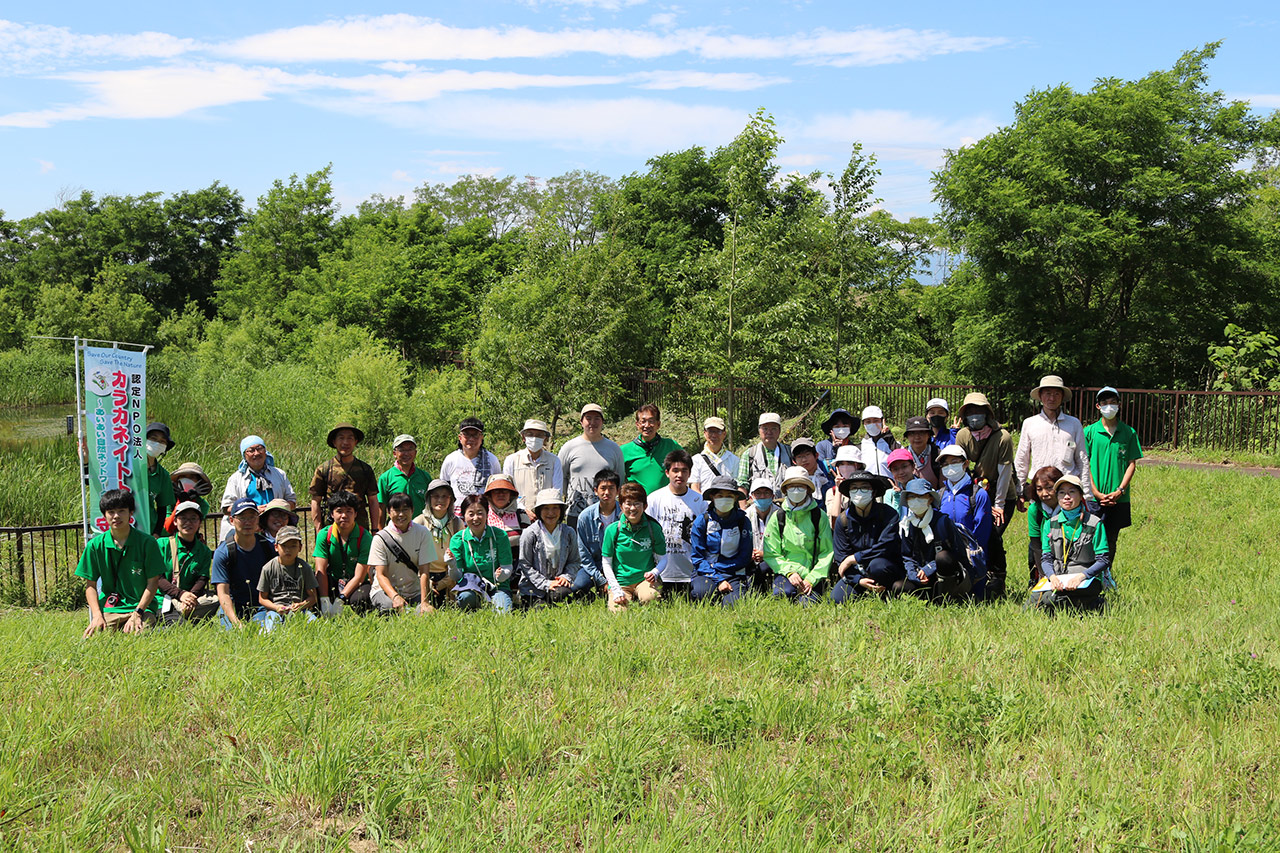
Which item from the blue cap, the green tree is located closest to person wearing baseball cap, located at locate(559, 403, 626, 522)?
the blue cap

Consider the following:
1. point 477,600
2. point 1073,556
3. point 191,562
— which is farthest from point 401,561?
point 1073,556

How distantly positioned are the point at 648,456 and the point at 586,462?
68cm

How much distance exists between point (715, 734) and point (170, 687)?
2982 millimetres

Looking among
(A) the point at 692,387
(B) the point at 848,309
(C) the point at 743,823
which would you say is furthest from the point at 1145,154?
(C) the point at 743,823

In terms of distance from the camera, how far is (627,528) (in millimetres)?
8031

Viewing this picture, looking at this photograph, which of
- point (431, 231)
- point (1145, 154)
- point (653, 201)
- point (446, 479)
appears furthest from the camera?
point (431, 231)

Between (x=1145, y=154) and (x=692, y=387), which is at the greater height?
(x=1145, y=154)

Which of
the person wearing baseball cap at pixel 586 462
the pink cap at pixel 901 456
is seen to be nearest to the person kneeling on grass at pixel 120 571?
the person wearing baseball cap at pixel 586 462

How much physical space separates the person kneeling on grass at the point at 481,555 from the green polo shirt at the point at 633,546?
899mm

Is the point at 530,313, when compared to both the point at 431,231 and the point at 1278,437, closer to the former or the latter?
the point at 1278,437

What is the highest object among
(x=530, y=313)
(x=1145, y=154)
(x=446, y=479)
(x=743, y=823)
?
(x=1145, y=154)

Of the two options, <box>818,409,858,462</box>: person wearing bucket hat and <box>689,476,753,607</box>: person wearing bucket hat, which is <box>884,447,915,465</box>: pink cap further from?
<box>689,476,753,607</box>: person wearing bucket hat

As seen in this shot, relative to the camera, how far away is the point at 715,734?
4480mm

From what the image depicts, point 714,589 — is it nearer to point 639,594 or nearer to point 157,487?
point 639,594
